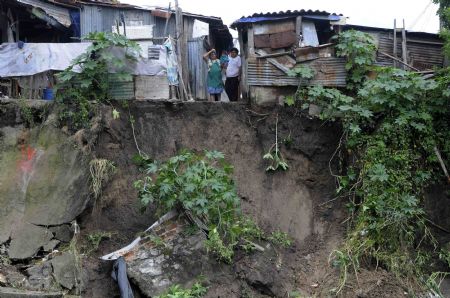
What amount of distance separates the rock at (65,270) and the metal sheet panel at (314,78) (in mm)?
4570

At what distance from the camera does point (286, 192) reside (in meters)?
9.91

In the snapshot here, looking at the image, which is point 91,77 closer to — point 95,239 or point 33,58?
point 33,58

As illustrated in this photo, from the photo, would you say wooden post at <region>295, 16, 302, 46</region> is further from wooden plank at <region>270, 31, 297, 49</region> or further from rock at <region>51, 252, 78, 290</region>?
rock at <region>51, 252, 78, 290</region>

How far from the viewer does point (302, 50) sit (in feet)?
34.2

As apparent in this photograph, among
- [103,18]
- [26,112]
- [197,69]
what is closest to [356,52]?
[197,69]

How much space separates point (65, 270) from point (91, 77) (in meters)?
3.38

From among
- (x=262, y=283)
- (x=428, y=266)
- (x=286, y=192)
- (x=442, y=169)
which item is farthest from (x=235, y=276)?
(x=442, y=169)

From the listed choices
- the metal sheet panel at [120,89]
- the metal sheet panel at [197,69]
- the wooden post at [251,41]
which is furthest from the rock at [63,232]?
the wooden post at [251,41]

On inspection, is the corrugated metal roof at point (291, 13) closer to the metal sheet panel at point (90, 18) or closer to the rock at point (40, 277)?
the metal sheet panel at point (90, 18)

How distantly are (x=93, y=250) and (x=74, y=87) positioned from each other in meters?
2.89

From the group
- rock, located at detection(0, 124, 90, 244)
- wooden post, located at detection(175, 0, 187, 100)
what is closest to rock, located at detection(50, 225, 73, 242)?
rock, located at detection(0, 124, 90, 244)

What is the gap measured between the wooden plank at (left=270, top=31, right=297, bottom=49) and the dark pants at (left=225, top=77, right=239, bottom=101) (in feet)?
4.43

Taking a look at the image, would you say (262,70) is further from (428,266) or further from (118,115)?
(428,266)

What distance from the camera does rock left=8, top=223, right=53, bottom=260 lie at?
810 cm
